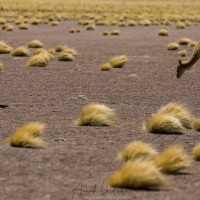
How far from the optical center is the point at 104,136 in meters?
11.4

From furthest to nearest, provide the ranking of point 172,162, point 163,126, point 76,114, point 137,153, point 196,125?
point 76,114 < point 196,125 < point 163,126 < point 137,153 < point 172,162

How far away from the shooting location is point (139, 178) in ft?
25.2

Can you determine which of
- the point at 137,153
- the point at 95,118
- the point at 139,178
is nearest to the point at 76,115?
Result: the point at 95,118

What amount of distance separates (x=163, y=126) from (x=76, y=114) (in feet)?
8.49

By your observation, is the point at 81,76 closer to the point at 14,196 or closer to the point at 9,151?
the point at 9,151

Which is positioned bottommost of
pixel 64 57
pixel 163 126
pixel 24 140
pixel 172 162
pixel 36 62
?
pixel 64 57

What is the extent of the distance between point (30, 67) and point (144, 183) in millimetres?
15826

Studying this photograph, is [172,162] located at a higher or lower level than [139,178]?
lower

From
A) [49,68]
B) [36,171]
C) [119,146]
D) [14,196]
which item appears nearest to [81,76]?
[49,68]

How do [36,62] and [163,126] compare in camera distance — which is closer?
[163,126]

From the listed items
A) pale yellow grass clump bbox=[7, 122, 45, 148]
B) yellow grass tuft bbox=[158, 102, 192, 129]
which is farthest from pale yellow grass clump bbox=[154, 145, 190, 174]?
yellow grass tuft bbox=[158, 102, 192, 129]

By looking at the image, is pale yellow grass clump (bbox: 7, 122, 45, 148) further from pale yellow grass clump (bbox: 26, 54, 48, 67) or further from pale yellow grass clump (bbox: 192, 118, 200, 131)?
pale yellow grass clump (bbox: 26, 54, 48, 67)

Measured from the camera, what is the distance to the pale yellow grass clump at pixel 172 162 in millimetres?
8594

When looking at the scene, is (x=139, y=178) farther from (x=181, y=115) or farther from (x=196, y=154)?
(x=181, y=115)
